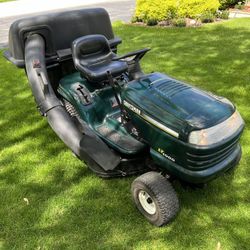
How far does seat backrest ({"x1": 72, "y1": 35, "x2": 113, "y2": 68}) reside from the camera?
4371mm

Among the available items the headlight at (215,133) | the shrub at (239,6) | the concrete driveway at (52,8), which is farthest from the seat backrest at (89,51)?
the shrub at (239,6)

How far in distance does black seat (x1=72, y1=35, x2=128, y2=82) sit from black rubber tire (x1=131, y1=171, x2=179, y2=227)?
4.49ft

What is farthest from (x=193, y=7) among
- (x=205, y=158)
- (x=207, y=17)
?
(x=205, y=158)

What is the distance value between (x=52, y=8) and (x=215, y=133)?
53.4ft

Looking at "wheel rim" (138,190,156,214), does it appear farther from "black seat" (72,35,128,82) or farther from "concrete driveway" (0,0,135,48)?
"concrete driveway" (0,0,135,48)

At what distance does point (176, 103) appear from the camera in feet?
10.9

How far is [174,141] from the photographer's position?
318 centimetres

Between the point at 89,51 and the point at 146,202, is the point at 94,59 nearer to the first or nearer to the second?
the point at 89,51

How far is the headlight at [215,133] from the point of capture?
3.04 meters

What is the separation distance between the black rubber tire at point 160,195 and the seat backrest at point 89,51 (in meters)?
1.66

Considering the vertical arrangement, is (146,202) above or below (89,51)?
below

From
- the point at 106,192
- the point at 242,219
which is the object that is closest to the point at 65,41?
the point at 106,192

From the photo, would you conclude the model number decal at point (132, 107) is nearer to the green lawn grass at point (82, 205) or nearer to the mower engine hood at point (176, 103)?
the mower engine hood at point (176, 103)

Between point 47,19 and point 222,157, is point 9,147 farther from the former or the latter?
point 222,157
